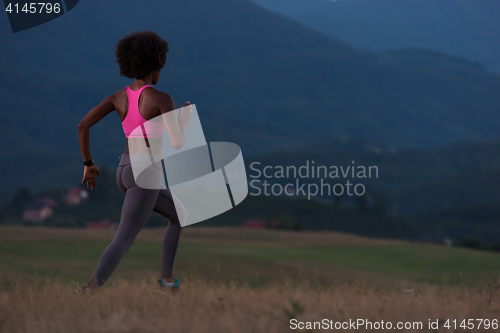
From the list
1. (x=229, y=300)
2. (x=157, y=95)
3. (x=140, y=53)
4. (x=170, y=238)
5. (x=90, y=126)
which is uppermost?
(x=140, y=53)

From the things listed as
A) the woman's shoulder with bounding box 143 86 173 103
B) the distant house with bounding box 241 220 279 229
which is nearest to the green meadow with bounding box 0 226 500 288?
the distant house with bounding box 241 220 279 229

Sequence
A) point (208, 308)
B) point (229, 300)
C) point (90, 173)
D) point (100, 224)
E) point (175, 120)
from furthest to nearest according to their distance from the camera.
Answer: point (100, 224), point (90, 173), point (229, 300), point (175, 120), point (208, 308)

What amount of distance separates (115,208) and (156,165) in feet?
190

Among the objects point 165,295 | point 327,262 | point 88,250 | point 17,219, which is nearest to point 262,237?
point 327,262

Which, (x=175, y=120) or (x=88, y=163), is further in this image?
(x=88, y=163)

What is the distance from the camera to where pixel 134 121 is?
488 centimetres

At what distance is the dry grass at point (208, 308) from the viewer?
12.7 ft

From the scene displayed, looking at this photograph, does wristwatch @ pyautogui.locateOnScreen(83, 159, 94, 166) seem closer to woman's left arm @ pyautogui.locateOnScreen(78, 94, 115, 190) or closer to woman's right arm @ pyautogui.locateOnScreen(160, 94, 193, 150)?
woman's left arm @ pyautogui.locateOnScreen(78, 94, 115, 190)

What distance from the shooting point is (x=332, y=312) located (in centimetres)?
435

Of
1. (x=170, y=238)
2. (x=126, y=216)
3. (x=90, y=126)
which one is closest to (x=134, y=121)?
(x=90, y=126)

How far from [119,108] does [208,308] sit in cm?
197

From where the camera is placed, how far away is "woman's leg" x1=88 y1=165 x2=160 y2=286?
4.84 metres

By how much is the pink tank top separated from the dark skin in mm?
40

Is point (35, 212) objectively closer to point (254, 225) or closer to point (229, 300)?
point (254, 225)
